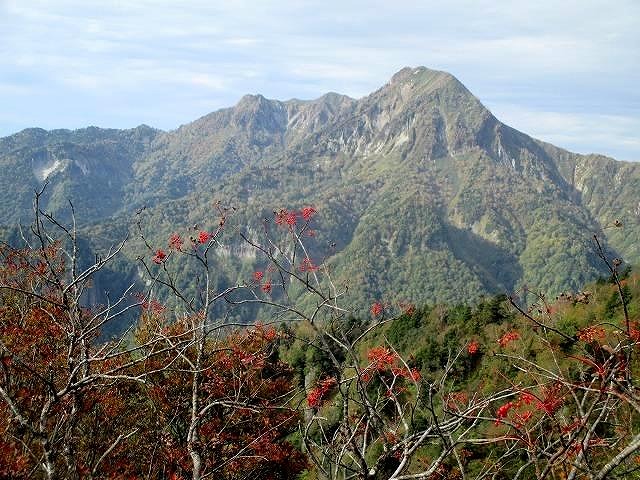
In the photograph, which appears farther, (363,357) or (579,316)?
(363,357)

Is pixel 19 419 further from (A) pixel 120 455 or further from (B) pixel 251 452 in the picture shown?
(B) pixel 251 452

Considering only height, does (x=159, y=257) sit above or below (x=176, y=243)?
below

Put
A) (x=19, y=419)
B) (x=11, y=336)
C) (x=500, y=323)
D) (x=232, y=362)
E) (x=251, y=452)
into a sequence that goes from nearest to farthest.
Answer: (x=19, y=419)
(x=11, y=336)
(x=232, y=362)
(x=251, y=452)
(x=500, y=323)

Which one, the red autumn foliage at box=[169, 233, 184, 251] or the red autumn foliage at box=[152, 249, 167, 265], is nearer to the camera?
the red autumn foliage at box=[152, 249, 167, 265]

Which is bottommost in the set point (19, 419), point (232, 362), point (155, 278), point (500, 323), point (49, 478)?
point (500, 323)

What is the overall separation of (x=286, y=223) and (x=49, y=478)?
3.46 m

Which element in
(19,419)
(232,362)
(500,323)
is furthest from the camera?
(500,323)

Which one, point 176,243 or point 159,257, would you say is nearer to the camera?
point 159,257

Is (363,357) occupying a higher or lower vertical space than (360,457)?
lower

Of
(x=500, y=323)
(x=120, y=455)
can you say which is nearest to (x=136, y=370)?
(x=120, y=455)

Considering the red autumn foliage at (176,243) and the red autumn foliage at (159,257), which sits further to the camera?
the red autumn foliage at (176,243)

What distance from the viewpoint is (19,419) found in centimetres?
354

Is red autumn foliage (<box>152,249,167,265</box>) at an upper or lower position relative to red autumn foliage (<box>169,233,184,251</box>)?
lower

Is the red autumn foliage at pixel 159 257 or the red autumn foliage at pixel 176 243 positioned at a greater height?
the red autumn foliage at pixel 176 243
